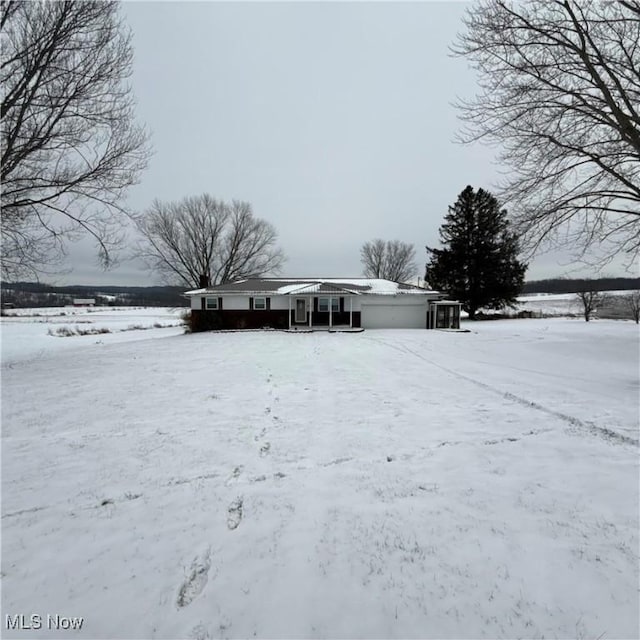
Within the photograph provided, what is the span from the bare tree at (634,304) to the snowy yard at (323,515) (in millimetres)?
29418

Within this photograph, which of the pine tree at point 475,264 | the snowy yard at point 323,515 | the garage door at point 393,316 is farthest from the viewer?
the pine tree at point 475,264

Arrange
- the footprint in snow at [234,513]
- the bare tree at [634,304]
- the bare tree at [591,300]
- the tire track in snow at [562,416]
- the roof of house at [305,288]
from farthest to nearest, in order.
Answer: the bare tree at [591,300], the bare tree at [634,304], the roof of house at [305,288], the tire track in snow at [562,416], the footprint in snow at [234,513]

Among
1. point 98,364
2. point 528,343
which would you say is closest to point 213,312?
point 98,364

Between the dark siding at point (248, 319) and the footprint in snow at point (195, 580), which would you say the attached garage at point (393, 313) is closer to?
the dark siding at point (248, 319)

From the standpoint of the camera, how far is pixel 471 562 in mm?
2572

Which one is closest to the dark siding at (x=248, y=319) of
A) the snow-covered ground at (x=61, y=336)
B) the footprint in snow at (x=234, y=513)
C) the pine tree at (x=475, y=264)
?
the snow-covered ground at (x=61, y=336)

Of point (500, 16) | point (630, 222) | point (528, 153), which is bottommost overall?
point (630, 222)

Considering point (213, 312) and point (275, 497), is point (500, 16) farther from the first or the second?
point (213, 312)

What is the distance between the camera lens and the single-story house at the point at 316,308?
942 inches

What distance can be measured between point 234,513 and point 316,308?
21.8 meters

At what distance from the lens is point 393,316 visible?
25438 millimetres

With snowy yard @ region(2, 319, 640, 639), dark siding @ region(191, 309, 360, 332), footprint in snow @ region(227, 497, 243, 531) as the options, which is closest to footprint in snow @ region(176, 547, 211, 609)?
snowy yard @ region(2, 319, 640, 639)

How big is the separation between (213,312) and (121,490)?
21.3 m

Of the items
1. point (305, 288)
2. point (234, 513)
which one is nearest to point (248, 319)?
point (305, 288)
